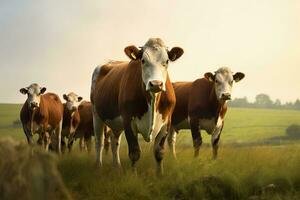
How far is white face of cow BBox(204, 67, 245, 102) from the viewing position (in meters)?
12.5

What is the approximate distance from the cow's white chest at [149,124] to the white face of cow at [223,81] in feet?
12.9

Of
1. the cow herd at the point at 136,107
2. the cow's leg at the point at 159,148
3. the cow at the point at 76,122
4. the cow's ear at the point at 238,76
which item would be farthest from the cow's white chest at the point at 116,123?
the cow at the point at 76,122

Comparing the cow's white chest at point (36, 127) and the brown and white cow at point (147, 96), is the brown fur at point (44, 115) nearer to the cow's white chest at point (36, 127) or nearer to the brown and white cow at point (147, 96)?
the cow's white chest at point (36, 127)

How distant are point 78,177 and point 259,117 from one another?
5620cm

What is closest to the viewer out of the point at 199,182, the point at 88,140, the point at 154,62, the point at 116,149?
the point at 199,182

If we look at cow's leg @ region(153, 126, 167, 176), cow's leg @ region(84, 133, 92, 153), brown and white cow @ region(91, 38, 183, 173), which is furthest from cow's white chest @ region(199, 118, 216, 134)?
cow's leg @ region(84, 133, 92, 153)

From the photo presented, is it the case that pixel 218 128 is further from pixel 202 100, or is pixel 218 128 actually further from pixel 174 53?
pixel 174 53

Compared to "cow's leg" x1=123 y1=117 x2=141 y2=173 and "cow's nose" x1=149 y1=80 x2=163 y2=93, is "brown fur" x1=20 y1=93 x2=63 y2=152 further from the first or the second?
"cow's nose" x1=149 y1=80 x2=163 y2=93

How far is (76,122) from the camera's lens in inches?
817

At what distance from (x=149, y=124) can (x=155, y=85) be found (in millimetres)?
1100

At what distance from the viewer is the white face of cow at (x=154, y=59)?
8008mm

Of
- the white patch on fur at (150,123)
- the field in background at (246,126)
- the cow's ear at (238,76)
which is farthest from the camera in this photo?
the field in background at (246,126)

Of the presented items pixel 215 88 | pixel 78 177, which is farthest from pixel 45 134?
pixel 78 177

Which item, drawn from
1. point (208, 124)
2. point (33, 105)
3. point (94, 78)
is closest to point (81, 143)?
point (33, 105)
